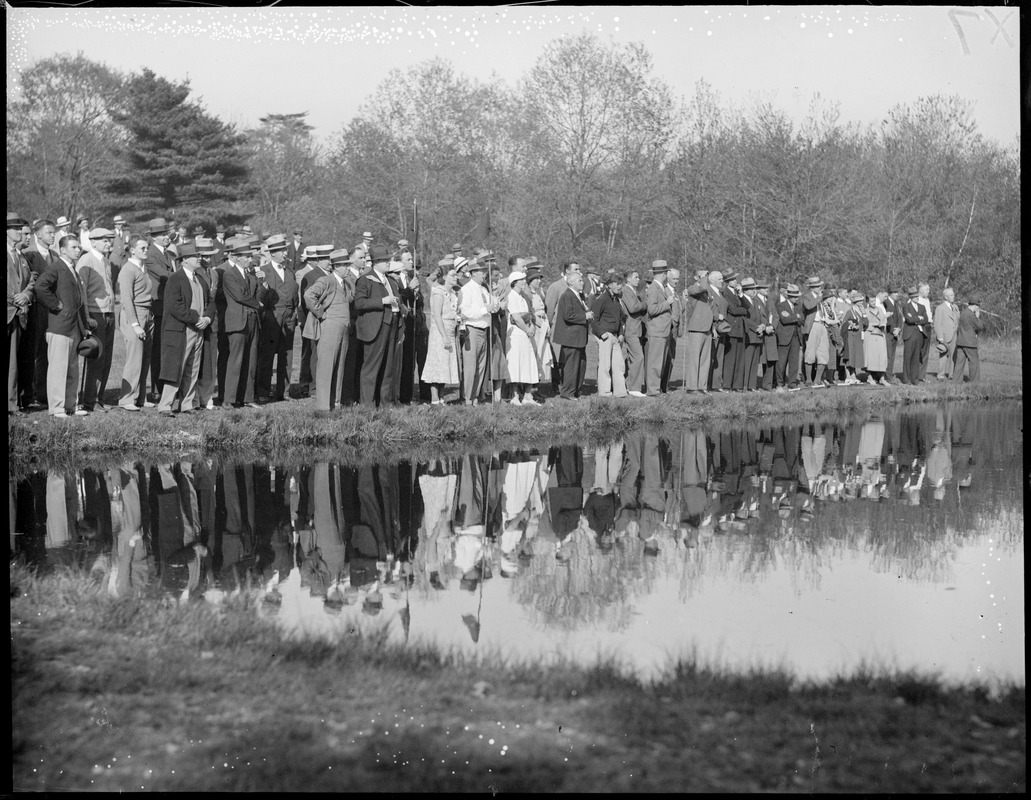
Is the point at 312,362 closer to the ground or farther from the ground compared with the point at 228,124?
closer to the ground

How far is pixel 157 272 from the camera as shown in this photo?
13.8m

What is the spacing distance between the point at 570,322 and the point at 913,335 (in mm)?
5448

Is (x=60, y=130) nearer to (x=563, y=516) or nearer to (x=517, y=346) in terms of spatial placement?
(x=563, y=516)

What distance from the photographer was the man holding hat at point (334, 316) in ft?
46.9

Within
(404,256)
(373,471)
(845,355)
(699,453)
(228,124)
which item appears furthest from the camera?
(845,355)

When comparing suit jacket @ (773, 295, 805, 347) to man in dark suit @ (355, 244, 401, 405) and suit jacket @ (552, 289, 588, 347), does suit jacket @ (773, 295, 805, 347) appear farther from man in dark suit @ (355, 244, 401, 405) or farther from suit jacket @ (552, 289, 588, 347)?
man in dark suit @ (355, 244, 401, 405)

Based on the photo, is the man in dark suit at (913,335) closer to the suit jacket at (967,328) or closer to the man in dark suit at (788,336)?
the suit jacket at (967,328)

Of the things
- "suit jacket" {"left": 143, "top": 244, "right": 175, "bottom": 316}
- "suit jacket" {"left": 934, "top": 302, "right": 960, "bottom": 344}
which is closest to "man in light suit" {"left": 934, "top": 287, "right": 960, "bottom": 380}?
"suit jacket" {"left": 934, "top": 302, "right": 960, "bottom": 344}

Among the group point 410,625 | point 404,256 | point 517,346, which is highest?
point 404,256

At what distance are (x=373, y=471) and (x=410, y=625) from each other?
4979mm

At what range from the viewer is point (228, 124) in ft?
→ 32.8

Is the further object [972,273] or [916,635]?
[972,273]


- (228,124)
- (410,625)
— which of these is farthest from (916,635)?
(228,124)

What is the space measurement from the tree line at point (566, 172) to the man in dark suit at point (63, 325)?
62 centimetres
